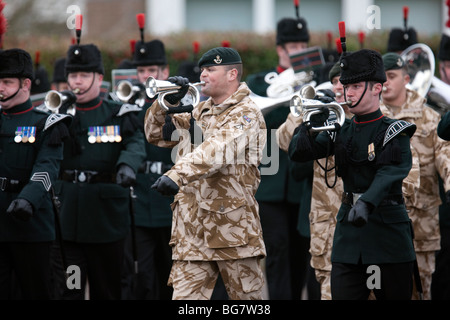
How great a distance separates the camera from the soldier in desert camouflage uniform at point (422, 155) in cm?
768

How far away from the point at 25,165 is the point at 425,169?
3.24 metres

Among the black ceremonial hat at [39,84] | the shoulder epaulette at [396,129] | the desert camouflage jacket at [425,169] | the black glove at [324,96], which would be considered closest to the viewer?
the shoulder epaulette at [396,129]

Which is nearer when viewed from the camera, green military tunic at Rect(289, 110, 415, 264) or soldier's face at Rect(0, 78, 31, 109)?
green military tunic at Rect(289, 110, 415, 264)

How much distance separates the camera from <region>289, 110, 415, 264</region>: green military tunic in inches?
235

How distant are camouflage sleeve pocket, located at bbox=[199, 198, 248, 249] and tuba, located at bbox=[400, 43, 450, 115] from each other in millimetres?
2461

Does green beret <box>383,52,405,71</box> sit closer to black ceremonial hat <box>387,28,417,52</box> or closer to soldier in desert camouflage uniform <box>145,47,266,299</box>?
soldier in desert camouflage uniform <box>145,47,266,299</box>

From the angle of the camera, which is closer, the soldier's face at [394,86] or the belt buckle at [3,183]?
the belt buckle at [3,183]

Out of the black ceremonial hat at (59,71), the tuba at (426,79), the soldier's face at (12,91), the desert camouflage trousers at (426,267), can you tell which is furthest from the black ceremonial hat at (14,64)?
the desert camouflage trousers at (426,267)

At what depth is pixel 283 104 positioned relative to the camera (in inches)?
328

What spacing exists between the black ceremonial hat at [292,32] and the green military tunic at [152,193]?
2063 millimetres

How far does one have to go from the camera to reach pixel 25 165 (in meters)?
7.15

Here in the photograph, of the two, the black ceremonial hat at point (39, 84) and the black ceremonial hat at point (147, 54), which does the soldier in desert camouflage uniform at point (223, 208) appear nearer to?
the black ceremonial hat at point (147, 54)

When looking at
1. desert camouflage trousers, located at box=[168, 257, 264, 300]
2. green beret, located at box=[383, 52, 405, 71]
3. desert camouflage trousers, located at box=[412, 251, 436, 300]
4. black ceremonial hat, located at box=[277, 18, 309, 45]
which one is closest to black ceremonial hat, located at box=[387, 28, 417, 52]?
black ceremonial hat, located at box=[277, 18, 309, 45]

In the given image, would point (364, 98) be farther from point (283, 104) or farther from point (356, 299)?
point (283, 104)
